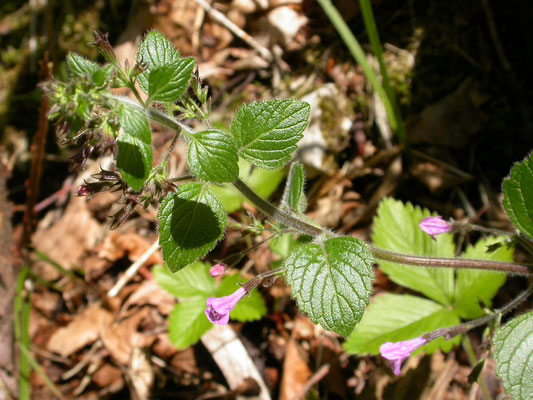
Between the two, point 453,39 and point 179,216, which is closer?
point 179,216

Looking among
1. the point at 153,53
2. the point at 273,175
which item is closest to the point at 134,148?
the point at 153,53

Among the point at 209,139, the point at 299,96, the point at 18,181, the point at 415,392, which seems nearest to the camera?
the point at 209,139

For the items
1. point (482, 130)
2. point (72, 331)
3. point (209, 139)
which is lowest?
point (72, 331)

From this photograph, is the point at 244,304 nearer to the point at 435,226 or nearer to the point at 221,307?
the point at 221,307

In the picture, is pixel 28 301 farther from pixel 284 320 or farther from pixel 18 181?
pixel 284 320

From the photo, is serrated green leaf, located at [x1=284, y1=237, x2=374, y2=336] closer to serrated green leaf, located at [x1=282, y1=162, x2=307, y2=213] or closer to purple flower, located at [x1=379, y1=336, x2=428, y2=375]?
serrated green leaf, located at [x1=282, y1=162, x2=307, y2=213]

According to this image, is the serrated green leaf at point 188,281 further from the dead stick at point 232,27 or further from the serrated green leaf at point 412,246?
the dead stick at point 232,27

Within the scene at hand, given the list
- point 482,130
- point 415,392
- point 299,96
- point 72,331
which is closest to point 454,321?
point 415,392
